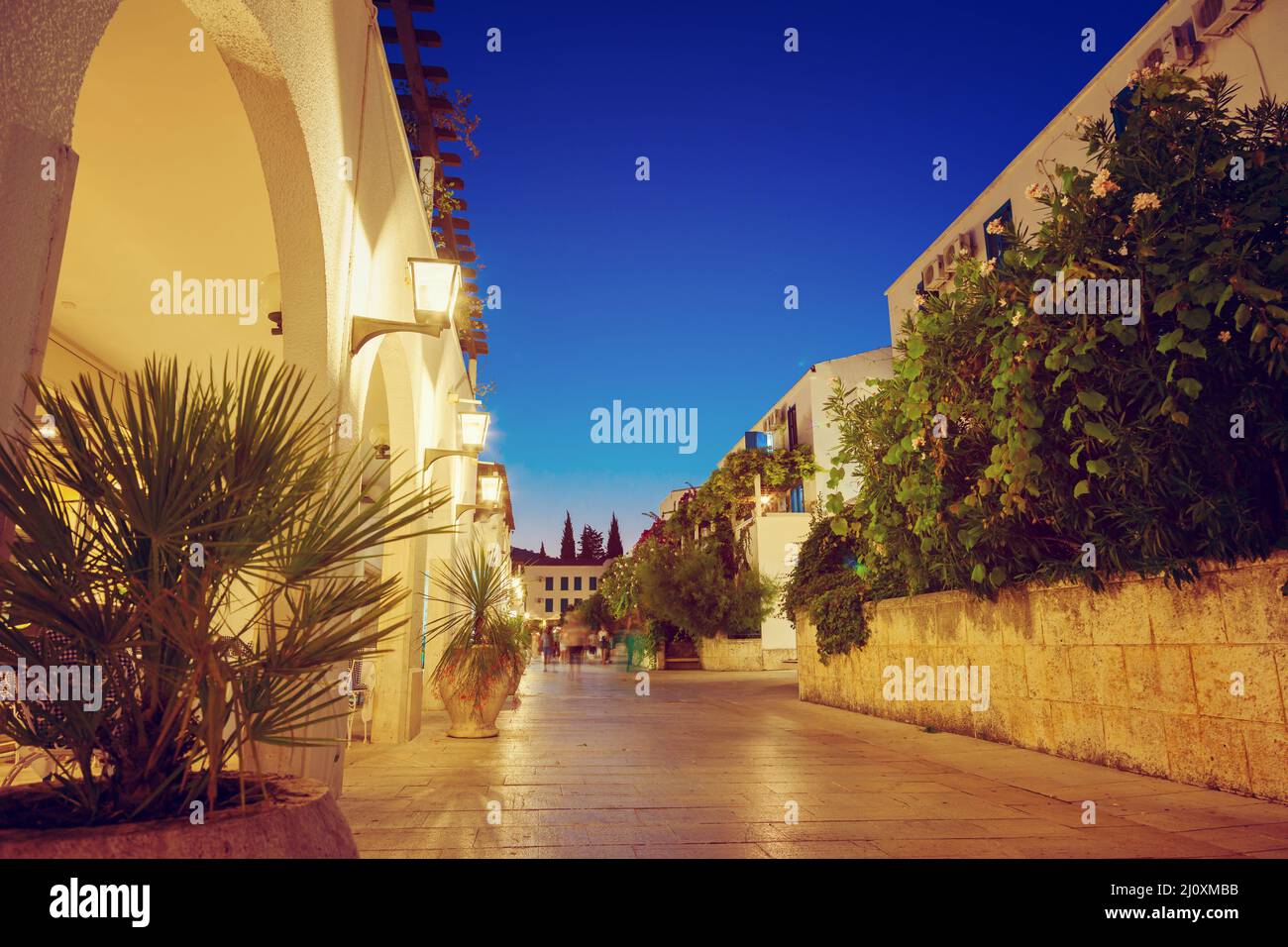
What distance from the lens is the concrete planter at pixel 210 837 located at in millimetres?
1478

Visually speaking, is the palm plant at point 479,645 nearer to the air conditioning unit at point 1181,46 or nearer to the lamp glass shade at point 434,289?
the lamp glass shade at point 434,289

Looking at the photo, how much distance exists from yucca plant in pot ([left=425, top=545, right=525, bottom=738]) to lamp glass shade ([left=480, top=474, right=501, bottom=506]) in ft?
13.2

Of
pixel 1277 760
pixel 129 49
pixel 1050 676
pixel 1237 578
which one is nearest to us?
pixel 129 49

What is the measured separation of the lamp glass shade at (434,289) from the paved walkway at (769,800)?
3.24 m

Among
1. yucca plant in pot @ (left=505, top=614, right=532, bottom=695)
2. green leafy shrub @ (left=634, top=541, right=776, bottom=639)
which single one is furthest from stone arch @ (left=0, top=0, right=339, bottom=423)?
green leafy shrub @ (left=634, top=541, right=776, bottom=639)

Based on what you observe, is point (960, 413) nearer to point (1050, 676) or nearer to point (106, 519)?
point (1050, 676)

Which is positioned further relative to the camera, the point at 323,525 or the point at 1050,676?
the point at 1050,676

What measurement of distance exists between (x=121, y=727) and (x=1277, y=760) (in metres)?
5.42

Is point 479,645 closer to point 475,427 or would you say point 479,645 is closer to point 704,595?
point 475,427

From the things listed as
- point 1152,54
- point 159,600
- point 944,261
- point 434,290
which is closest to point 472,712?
point 434,290

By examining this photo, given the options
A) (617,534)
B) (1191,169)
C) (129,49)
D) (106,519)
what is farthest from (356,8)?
(617,534)

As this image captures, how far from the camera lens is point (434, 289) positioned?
5.58 metres

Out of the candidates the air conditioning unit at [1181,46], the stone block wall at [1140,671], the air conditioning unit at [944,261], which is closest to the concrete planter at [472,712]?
the stone block wall at [1140,671]
